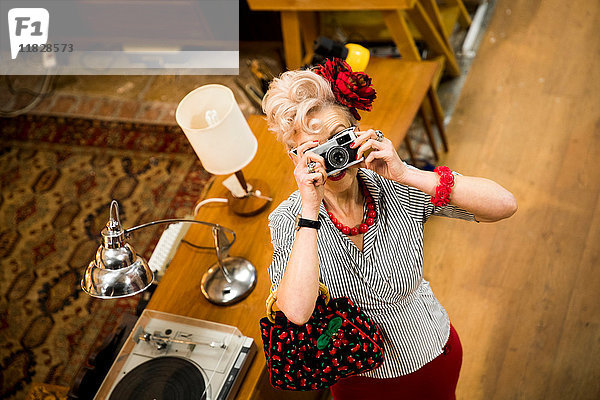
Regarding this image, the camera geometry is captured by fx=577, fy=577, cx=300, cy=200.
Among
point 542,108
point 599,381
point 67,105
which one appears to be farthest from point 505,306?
point 67,105

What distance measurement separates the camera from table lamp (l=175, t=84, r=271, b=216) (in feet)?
6.56

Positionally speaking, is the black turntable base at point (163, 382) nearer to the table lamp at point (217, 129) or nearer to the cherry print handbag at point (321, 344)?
the cherry print handbag at point (321, 344)

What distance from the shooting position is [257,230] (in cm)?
226

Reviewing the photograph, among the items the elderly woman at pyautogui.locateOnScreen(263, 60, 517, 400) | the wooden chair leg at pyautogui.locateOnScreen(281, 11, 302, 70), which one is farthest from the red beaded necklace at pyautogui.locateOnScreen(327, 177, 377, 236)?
the wooden chair leg at pyautogui.locateOnScreen(281, 11, 302, 70)

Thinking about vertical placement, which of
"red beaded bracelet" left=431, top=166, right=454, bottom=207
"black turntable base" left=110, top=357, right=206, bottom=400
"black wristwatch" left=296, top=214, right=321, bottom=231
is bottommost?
"black turntable base" left=110, top=357, right=206, bottom=400

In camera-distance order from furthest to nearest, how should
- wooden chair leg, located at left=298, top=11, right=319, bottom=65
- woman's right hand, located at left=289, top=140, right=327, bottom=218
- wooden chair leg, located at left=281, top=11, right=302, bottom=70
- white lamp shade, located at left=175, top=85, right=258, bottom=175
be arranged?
wooden chair leg, located at left=298, top=11, right=319, bottom=65 → wooden chair leg, located at left=281, top=11, right=302, bottom=70 → white lamp shade, located at left=175, top=85, right=258, bottom=175 → woman's right hand, located at left=289, top=140, right=327, bottom=218

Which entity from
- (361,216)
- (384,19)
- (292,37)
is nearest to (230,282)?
(361,216)

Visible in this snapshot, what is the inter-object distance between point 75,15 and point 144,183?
5.33ft

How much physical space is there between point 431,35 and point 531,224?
125 cm

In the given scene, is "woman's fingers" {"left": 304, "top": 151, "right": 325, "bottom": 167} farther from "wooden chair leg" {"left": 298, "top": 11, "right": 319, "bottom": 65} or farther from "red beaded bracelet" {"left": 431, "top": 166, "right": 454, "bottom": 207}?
"wooden chair leg" {"left": 298, "top": 11, "right": 319, "bottom": 65}

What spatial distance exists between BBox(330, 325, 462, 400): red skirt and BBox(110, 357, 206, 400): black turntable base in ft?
1.51

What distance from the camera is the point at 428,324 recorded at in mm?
1741

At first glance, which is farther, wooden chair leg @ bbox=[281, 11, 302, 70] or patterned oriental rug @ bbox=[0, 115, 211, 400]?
wooden chair leg @ bbox=[281, 11, 302, 70]

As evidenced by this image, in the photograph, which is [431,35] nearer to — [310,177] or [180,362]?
[310,177]
